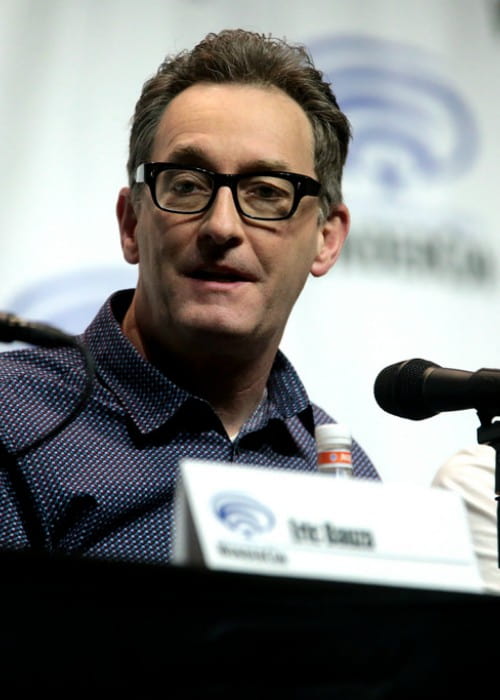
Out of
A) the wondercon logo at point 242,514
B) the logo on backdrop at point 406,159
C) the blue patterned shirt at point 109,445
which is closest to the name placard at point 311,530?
the wondercon logo at point 242,514

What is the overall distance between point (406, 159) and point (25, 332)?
173 cm

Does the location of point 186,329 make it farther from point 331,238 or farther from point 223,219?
point 331,238

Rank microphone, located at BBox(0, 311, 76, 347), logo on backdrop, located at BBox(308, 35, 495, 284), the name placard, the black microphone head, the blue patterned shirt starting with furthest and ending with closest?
logo on backdrop, located at BBox(308, 35, 495, 284), the blue patterned shirt, the black microphone head, microphone, located at BBox(0, 311, 76, 347), the name placard

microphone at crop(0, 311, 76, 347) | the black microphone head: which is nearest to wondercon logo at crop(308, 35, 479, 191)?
the black microphone head

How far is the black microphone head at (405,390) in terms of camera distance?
52.1 inches

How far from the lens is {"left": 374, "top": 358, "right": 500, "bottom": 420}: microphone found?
1.25 m

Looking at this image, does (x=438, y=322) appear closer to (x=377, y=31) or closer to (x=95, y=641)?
(x=377, y=31)

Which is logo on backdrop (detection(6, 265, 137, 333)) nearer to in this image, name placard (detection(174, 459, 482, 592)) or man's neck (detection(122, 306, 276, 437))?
man's neck (detection(122, 306, 276, 437))

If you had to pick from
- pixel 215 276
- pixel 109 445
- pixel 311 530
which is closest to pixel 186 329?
pixel 215 276

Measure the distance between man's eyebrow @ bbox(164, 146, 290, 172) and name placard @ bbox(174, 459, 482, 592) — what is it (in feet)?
3.22

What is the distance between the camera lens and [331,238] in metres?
2.22

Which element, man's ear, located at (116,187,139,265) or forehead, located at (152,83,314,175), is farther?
man's ear, located at (116,187,139,265)

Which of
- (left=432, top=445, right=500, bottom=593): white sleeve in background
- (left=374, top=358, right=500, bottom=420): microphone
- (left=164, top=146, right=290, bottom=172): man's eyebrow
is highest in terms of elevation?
(left=164, top=146, right=290, bottom=172): man's eyebrow

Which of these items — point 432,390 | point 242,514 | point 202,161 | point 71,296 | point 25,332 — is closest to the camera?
point 242,514
